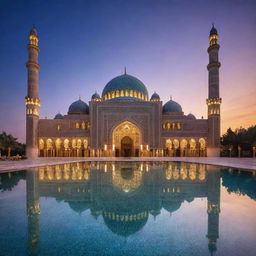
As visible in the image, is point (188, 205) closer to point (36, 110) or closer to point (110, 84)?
point (36, 110)

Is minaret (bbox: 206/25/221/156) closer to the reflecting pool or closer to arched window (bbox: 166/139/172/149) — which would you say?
arched window (bbox: 166/139/172/149)

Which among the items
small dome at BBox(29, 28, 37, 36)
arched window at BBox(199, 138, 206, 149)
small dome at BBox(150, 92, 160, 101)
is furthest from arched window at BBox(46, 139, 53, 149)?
arched window at BBox(199, 138, 206, 149)

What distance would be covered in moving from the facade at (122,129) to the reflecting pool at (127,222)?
59.2 feet

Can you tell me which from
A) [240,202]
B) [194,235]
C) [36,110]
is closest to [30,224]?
[194,235]

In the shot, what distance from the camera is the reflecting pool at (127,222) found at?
2.51m

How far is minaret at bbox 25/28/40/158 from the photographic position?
22.0 metres

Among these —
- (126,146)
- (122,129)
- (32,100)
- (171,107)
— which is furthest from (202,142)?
(32,100)

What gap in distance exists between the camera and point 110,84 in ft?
91.6

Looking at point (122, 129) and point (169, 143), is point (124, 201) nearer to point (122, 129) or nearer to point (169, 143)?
point (169, 143)

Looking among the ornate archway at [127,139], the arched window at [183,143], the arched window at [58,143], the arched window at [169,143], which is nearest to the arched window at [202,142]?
the arched window at [183,143]

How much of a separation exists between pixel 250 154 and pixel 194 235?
2448 centimetres

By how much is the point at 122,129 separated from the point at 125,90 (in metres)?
5.82

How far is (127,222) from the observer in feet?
11.0

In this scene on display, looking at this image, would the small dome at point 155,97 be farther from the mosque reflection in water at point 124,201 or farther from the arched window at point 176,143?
the mosque reflection in water at point 124,201
